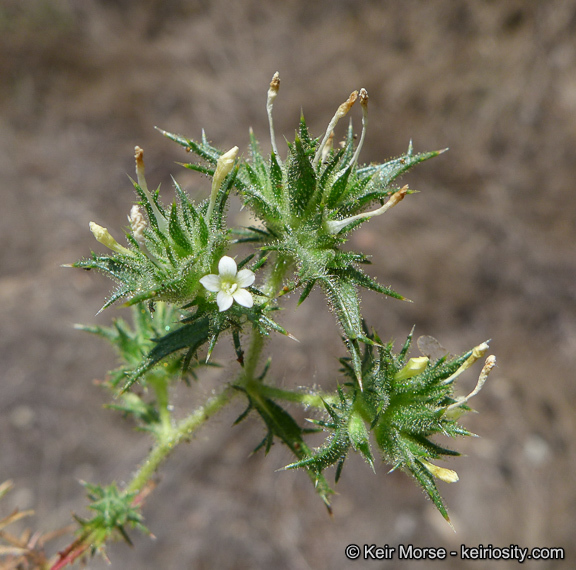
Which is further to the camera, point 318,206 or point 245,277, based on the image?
point 318,206

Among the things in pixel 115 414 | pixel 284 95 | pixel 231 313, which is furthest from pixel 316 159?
pixel 284 95

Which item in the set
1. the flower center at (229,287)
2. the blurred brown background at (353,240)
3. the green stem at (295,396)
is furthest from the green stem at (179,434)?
the blurred brown background at (353,240)

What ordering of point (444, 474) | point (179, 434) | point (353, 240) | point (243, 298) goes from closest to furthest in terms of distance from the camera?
point (243, 298) → point (444, 474) → point (179, 434) → point (353, 240)

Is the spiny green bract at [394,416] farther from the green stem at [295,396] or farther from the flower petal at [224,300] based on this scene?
the flower petal at [224,300]

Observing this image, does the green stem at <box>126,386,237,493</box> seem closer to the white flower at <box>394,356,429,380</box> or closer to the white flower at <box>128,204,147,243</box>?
the white flower at <box>394,356,429,380</box>

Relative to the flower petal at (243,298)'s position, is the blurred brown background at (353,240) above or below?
above

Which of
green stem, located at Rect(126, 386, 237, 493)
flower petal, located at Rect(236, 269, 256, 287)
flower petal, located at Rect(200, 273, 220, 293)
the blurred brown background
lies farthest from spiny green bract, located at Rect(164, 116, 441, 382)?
the blurred brown background

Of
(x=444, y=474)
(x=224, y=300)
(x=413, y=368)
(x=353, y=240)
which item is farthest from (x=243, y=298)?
(x=353, y=240)

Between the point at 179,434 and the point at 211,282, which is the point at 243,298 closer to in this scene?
the point at 211,282
